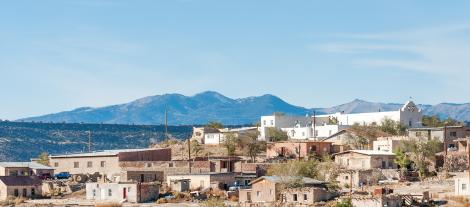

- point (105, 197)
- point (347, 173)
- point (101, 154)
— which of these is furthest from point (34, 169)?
point (347, 173)

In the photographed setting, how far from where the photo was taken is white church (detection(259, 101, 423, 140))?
363 feet

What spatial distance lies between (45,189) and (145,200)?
1315cm

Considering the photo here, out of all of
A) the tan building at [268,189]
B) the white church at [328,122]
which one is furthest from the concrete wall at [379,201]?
the white church at [328,122]

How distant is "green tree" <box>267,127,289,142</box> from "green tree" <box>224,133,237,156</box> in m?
5.18

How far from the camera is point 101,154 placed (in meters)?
97.9

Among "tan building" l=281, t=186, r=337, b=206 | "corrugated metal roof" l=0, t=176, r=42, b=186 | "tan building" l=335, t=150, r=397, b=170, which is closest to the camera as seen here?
"tan building" l=281, t=186, r=337, b=206

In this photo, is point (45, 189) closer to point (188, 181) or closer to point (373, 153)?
point (188, 181)

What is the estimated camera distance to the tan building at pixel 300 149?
97.5m

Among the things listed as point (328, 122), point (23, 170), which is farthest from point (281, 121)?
point (23, 170)

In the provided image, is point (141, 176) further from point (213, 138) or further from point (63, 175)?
point (213, 138)

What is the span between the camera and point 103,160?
318 feet

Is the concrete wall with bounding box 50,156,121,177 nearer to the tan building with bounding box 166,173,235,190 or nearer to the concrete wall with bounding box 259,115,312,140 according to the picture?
the tan building with bounding box 166,173,235,190

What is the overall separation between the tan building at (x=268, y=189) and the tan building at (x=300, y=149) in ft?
75.2

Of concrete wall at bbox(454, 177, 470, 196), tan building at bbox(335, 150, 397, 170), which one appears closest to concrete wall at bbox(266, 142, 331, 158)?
tan building at bbox(335, 150, 397, 170)
